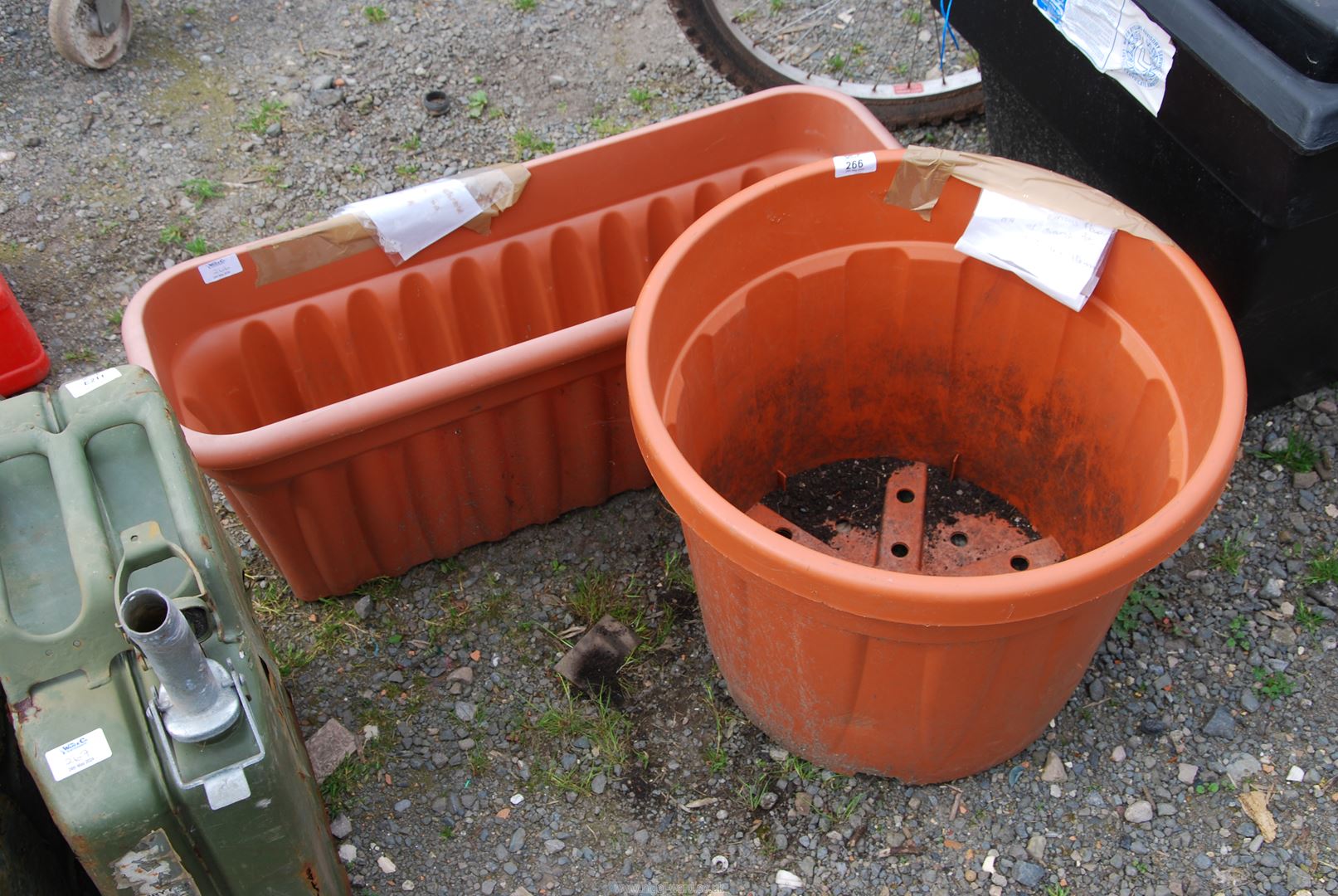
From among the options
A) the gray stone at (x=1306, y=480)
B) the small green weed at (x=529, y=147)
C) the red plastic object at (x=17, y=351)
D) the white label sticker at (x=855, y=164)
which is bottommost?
the gray stone at (x=1306, y=480)

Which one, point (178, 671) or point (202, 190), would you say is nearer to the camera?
point (178, 671)

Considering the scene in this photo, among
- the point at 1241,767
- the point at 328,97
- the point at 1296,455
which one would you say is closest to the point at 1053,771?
the point at 1241,767

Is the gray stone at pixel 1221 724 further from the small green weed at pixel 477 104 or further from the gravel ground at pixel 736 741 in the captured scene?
the small green weed at pixel 477 104

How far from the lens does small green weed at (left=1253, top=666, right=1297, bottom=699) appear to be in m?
1.57

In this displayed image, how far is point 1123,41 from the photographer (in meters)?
1.48

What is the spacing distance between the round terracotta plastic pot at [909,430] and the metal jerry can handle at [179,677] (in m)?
0.49

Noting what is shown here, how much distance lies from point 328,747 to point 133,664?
2.19 ft

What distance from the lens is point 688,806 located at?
5.05 ft

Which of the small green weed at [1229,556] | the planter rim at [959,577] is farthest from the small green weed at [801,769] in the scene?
the small green weed at [1229,556]

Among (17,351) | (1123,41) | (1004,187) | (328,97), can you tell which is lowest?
(17,351)

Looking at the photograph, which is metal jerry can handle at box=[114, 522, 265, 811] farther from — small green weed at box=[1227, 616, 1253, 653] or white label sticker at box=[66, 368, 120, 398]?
small green weed at box=[1227, 616, 1253, 653]

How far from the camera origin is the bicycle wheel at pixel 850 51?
8.01 ft

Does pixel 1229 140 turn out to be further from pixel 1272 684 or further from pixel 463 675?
pixel 463 675

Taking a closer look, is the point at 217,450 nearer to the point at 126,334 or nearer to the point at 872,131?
the point at 126,334
